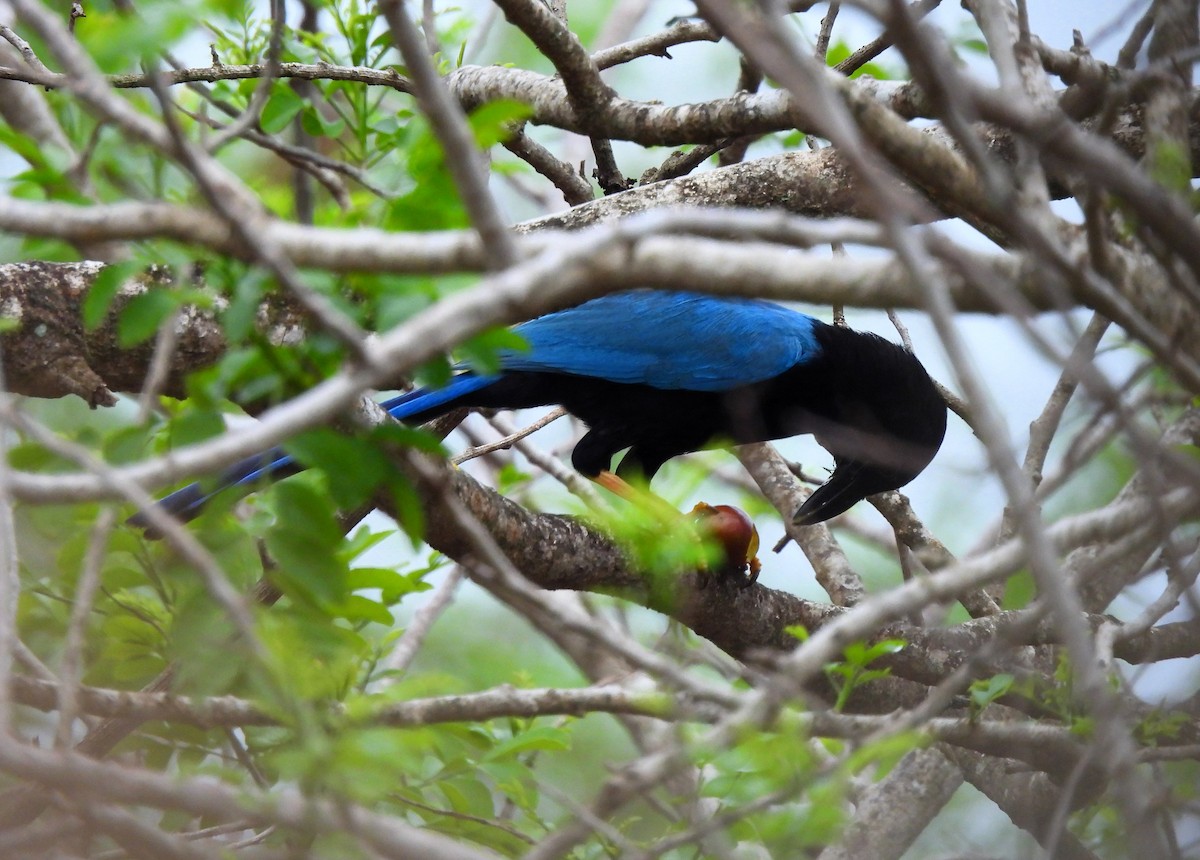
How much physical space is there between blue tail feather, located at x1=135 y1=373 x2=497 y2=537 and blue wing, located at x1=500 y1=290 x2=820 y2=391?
475 millimetres

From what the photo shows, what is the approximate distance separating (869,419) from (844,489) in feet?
1.66

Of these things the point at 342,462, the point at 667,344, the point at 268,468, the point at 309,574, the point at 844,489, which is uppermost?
the point at 667,344

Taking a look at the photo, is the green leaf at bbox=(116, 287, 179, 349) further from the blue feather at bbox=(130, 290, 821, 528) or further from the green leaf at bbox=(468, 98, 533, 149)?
the blue feather at bbox=(130, 290, 821, 528)

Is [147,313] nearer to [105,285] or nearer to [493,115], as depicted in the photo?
[105,285]

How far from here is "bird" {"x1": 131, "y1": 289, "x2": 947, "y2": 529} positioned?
15.3ft

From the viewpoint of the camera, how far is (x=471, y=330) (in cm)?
158

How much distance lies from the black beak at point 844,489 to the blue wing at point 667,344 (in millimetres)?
528

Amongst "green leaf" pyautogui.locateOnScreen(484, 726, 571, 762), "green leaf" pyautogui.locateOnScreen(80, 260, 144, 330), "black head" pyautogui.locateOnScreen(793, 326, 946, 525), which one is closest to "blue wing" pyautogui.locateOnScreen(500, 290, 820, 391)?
"black head" pyautogui.locateOnScreen(793, 326, 946, 525)

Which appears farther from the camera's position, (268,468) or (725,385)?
(725,385)

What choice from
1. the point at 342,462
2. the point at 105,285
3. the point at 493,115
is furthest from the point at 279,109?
the point at 342,462

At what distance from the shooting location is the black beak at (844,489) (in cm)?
448

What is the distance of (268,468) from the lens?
2.54 metres

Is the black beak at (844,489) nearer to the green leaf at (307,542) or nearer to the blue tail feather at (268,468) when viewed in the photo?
the blue tail feather at (268,468)

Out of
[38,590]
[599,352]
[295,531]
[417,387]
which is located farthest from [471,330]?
[599,352]
